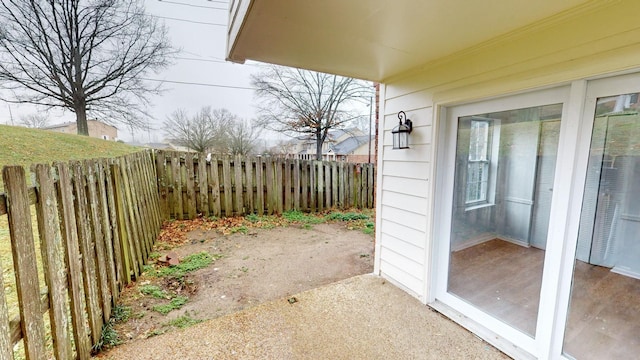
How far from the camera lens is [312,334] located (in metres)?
2.07

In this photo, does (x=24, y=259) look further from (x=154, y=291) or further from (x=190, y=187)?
(x=190, y=187)

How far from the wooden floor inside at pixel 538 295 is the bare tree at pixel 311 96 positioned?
33.8 ft

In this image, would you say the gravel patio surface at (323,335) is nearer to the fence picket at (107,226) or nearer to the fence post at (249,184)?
the fence picket at (107,226)

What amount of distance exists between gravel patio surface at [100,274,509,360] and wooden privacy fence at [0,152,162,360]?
410 mm

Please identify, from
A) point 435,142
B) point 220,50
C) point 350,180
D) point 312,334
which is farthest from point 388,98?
point 220,50

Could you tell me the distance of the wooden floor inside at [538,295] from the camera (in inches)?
65.2

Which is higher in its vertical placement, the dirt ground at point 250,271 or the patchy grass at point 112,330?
the patchy grass at point 112,330

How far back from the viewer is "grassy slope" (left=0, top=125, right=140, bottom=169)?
203 inches

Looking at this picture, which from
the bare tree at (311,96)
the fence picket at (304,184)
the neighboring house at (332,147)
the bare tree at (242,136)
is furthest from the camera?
the bare tree at (242,136)

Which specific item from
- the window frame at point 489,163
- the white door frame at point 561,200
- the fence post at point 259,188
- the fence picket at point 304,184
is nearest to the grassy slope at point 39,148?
the fence post at point 259,188

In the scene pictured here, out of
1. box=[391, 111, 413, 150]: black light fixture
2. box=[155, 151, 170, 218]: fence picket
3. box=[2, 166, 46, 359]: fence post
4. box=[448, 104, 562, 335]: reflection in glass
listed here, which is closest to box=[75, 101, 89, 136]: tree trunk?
box=[155, 151, 170, 218]: fence picket

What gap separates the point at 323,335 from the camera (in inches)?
81.2

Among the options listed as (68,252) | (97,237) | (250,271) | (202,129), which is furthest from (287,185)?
(202,129)

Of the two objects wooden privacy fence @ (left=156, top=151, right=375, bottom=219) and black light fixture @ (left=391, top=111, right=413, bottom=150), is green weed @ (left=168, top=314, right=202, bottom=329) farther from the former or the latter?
wooden privacy fence @ (left=156, top=151, right=375, bottom=219)
